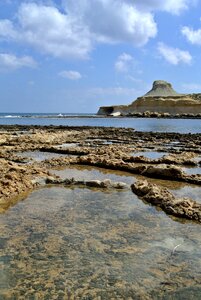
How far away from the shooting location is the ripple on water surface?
4.59 m

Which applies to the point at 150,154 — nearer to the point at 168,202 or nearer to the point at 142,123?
the point at 168,202

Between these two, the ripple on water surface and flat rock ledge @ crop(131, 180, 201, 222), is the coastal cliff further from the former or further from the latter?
the ripple on water surface

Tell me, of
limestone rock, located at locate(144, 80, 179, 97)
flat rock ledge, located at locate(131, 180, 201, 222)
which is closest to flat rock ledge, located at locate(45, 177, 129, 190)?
flat rock ledge, located at locate(131, 180, 201, 222)

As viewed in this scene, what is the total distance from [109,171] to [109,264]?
28.5 ft

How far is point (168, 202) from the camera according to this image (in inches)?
327

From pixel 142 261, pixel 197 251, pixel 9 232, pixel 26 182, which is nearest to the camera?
pixel 142 261

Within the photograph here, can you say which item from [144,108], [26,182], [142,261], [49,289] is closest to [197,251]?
[142,261]

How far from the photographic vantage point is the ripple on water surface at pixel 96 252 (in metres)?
4.59

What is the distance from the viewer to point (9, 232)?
6.50m

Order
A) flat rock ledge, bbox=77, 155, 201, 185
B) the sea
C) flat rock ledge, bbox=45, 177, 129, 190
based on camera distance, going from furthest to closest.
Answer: the sea < flat rock ledge, bbox=77, 155, 201, 185 < flat rock ledge, bbox=45, 177, 129, 190

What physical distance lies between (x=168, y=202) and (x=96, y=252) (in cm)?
309

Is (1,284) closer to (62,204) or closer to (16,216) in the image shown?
(16,216)

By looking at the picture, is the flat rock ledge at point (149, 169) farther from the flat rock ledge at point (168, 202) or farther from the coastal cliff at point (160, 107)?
the coastal cliff at point (160, 107)

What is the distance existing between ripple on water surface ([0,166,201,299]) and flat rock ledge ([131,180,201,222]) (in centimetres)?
30
